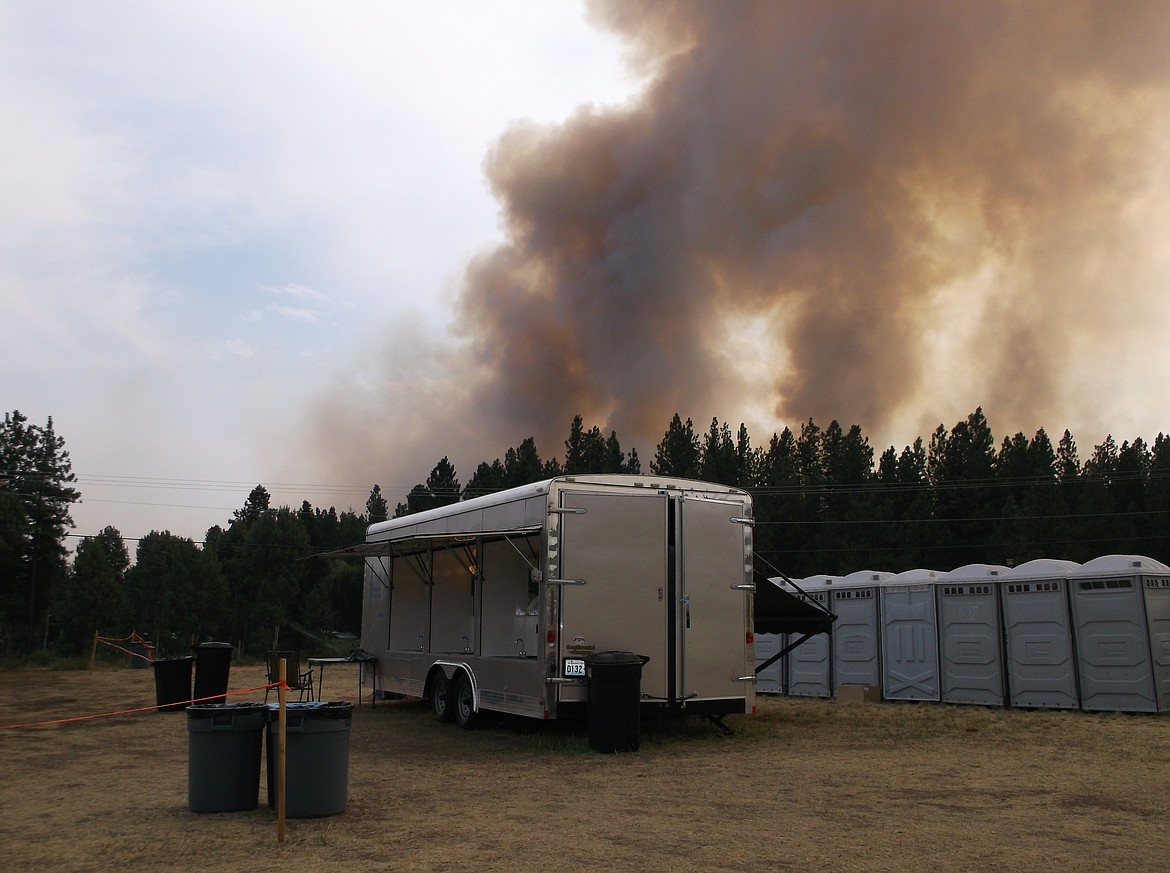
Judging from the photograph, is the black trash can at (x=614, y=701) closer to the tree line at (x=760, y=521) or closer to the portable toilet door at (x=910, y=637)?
the portable toilet door at (x=910, y=637)

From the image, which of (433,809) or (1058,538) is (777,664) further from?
(1058,538)

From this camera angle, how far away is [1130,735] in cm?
1244

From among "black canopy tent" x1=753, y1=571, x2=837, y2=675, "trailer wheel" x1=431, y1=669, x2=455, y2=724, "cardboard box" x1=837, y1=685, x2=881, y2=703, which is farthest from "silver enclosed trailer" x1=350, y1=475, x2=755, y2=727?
"cardboard box" x1=837, y1=685, x2=881, y2=703

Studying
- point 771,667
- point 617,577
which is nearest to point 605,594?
point 617,577

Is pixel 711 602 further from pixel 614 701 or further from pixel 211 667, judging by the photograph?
pixel 211 667

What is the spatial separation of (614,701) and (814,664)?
1034cm

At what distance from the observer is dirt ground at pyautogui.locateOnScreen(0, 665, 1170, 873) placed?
596cm

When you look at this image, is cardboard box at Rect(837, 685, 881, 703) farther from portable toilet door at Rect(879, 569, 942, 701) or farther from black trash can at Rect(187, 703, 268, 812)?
black trash can at Rect(187, 703, 268, 812)

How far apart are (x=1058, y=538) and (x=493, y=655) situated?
41.3 m

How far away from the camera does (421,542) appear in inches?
546

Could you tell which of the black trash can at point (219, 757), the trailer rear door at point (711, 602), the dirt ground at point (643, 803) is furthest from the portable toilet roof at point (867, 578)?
the black trash can at point (219, 757)

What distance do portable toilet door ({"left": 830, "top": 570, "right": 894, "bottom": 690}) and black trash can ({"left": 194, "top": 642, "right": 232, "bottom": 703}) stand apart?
37.8 ft

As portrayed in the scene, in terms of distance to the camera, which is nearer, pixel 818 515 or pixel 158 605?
pixel 818 515

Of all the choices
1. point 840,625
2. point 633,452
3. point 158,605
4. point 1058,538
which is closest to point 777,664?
point 840,625
